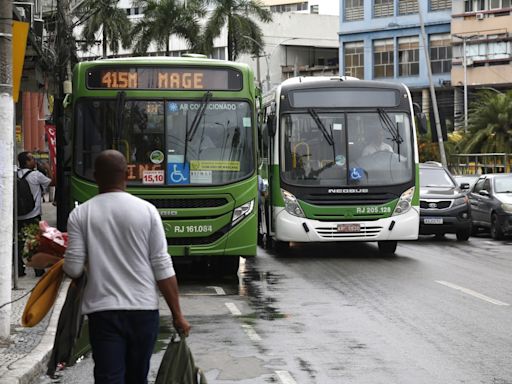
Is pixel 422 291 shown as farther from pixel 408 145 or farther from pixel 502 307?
pixel 408 145

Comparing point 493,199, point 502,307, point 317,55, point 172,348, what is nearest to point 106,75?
point 502,307

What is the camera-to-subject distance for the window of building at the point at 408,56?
2854 inches

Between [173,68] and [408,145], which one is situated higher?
[173,68]

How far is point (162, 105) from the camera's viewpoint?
15.4 metres

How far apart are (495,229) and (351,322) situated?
15.1 meters

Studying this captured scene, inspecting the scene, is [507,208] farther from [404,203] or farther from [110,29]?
[110,29]

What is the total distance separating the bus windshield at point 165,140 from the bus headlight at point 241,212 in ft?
1.32

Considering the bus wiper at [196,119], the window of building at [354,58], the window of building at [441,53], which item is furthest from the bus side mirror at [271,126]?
the window of building at [354,58]

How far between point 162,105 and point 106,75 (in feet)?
3.06

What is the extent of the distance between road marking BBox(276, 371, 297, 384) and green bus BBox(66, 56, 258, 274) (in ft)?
21.1

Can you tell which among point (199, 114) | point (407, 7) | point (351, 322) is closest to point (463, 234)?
point (199, 114)

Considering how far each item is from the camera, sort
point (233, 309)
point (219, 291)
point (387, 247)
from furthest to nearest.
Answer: point (387, 247)
point (219, 291)
point (233, 309)

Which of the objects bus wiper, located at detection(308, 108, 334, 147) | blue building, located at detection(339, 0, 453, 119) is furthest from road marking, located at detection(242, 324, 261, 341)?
blue building, located at detection(339, 0, 453, 119)

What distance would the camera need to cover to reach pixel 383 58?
2943 inches
